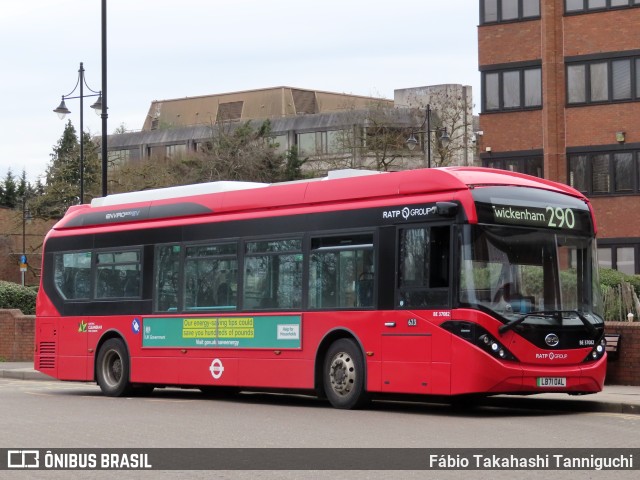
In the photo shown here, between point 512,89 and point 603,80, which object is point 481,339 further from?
point 512,89

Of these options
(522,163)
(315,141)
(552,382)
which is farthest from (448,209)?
(315,141)

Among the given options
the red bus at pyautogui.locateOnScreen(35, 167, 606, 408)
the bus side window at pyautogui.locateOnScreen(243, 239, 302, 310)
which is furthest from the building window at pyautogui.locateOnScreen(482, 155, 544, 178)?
the bus side window at pyautogui.locateOnScreen(243, 239, 302, 310)

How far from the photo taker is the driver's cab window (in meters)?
16.9

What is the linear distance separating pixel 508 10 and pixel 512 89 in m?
2.67

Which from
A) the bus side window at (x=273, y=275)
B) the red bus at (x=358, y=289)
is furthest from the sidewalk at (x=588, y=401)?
the bus side window at (x=273, y=275)

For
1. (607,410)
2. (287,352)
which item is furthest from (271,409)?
(607,410)

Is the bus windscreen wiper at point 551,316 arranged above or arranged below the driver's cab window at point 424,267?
below

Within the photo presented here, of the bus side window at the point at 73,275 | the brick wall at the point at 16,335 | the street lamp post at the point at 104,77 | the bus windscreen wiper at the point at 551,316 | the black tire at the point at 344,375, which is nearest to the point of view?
the bus windscreen wiper at the point at 551,316

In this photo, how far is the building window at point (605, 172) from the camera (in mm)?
42156

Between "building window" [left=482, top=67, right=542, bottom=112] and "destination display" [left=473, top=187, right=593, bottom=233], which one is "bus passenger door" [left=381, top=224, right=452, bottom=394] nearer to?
"destination display" [left=473, top=187, right=593, bottom=233]

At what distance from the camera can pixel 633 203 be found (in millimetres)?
42219

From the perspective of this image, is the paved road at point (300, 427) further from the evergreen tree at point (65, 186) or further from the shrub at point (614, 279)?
the evergreen tree at point (65, 186)

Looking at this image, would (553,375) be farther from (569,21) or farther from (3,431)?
(569,21)

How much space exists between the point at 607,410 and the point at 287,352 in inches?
183
